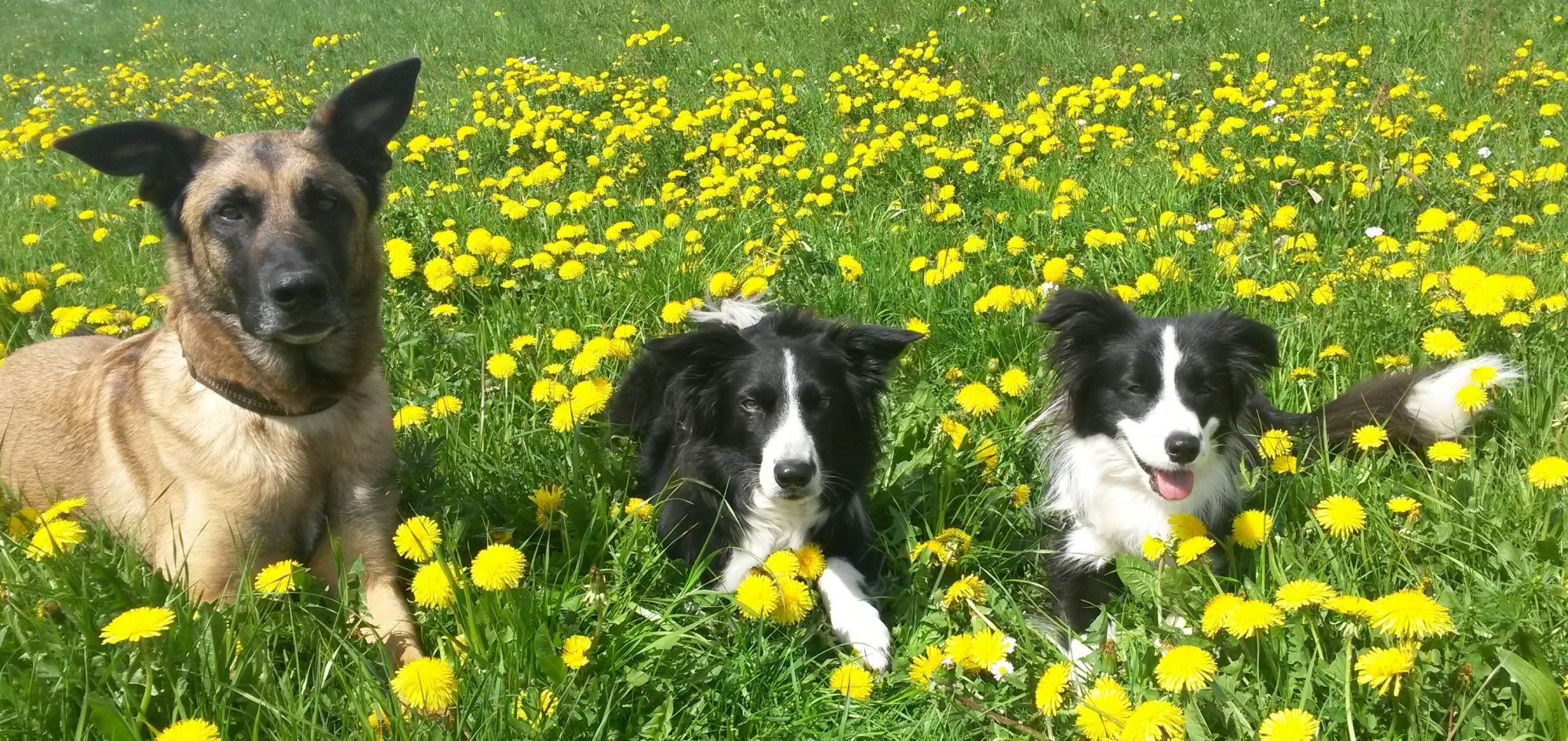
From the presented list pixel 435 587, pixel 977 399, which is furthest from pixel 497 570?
pixel 977 399

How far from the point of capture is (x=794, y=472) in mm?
2709

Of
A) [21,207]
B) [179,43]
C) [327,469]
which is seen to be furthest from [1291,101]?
[179,43]

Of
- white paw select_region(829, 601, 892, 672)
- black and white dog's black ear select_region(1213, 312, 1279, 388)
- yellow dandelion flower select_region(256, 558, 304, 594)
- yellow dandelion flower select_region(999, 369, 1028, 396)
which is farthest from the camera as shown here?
yellow dandelion flower select_region(999, 369, 1028, 396)

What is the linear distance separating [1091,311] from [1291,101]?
3768 millimetres

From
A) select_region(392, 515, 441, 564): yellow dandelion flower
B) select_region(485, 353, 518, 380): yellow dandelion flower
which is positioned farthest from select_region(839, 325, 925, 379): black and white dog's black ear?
select_region(392, 515, 441, 564): yellow dandelion flower

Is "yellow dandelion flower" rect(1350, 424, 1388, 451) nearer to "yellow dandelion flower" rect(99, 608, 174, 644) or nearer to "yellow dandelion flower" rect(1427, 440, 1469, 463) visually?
"yellow dandelion flower" rect(1427, 440, 1469, 463)

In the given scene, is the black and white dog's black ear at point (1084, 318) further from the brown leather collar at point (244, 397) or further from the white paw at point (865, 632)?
the brown leather collar at point (244, 397)

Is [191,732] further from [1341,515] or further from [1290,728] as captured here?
[1341,515]

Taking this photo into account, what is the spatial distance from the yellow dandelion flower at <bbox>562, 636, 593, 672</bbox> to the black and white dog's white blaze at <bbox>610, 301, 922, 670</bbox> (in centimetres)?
89

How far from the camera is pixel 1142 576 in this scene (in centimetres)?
241

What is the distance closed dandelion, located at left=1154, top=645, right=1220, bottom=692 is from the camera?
180 centimetres

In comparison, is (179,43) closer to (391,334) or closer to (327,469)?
(391,334)

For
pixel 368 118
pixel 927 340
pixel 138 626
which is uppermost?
pixel 368 118

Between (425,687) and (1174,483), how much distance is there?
2.05 meters
